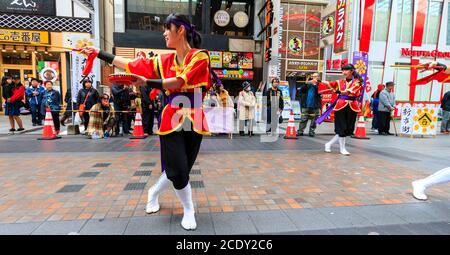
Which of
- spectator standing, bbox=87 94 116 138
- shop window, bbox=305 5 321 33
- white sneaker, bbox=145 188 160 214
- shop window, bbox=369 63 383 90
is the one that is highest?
shop window, bbox=305 5 321 33

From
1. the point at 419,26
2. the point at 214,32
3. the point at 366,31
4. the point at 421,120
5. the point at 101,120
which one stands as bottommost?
the point at 101,120

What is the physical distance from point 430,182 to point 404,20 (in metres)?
17.6

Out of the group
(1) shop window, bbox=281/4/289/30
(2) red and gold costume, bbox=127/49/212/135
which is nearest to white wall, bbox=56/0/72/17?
(1) shop window, bbox=281/4/289/30

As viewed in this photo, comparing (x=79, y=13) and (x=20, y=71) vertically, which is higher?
(x=79, y=13)

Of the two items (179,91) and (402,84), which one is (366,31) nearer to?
(402,84)

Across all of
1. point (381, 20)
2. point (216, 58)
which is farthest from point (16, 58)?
point (381, 20)

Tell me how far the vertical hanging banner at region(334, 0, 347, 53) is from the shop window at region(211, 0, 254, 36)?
6120 millimetres

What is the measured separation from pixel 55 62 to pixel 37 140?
927cm

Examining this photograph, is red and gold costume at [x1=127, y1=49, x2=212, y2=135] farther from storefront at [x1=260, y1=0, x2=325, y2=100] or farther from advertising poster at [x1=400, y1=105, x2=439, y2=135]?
storefront at [x1=260, y1=0, x2=325, y2=100]

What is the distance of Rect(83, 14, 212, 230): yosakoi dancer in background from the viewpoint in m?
2.44

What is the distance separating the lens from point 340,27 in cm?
1292

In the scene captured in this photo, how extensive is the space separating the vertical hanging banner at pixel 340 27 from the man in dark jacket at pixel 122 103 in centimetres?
962

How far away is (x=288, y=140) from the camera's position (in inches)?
325

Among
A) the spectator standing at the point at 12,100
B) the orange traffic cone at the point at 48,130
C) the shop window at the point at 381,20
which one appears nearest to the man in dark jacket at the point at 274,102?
the orange traffic cone at the point at 48,130
